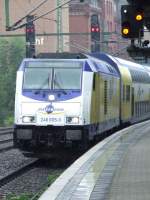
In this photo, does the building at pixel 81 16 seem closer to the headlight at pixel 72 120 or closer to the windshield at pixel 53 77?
the windshield at pixel 53 77

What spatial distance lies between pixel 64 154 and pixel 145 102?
2234cm

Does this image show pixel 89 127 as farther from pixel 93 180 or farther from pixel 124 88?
pixel 124 88

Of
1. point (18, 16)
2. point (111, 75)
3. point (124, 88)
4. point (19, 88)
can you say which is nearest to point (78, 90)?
point (19, 88)

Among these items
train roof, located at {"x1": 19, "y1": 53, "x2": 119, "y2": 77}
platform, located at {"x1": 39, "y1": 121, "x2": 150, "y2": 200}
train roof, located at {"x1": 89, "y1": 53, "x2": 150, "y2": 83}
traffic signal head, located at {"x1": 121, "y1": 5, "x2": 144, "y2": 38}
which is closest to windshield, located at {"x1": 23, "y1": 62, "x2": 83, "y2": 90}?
train roof, located at {"x1": 19, "y1": 53, "x2": 119, "y2": 77}

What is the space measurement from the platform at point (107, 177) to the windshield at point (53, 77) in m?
1.82

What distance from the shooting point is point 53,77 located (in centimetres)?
1844

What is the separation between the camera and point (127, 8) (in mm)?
19562

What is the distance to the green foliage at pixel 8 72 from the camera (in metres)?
59.6

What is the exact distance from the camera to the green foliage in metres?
59.6

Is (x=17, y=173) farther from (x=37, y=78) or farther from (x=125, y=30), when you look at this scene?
(x=125, y=30)

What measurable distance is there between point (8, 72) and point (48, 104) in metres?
49.7

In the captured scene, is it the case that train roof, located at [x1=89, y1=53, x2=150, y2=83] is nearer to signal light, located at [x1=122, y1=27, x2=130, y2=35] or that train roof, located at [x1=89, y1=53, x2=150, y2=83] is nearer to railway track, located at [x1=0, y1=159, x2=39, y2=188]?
signal light, located at [x1=122, y1=27, x2=130, y2=35]

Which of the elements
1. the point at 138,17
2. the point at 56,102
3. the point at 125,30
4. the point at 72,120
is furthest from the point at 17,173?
the point at 138,17

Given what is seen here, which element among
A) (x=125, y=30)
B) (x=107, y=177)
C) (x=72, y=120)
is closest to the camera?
(x=107, y=177)
